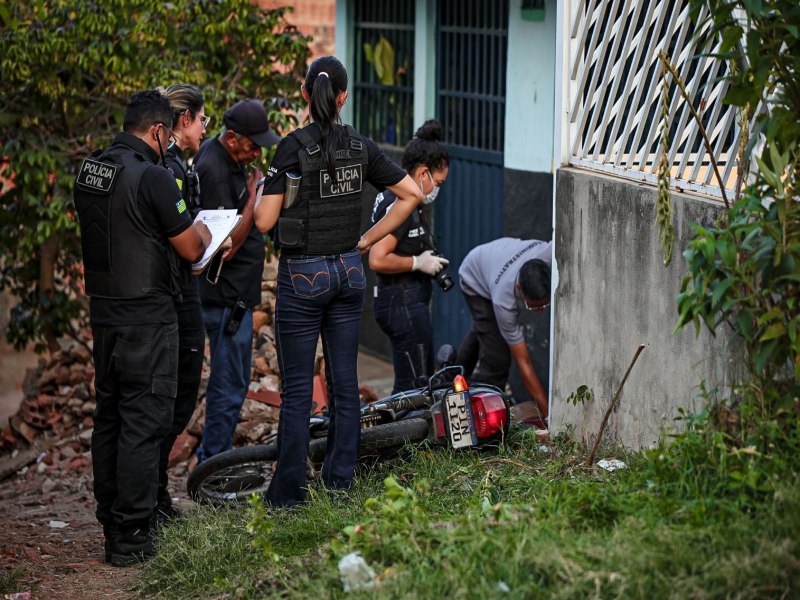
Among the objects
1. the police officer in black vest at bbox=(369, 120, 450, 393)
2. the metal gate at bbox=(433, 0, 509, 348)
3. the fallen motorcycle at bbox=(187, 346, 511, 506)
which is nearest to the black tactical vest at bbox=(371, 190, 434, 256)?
the police officer in black vest at bbox=(369, 120, 450, 393)

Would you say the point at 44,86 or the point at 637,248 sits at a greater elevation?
the point at 44,86

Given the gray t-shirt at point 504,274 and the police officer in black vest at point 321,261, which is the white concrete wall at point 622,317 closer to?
the gray t-shirt at point 504,274

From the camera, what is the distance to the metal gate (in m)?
8.66

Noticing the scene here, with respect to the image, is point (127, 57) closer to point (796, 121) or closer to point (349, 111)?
point (349, 111)

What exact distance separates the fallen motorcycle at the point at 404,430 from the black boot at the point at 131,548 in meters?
0.54

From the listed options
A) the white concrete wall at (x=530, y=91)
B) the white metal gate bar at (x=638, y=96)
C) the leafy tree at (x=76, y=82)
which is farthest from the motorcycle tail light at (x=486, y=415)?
the leafy tree at (x=76, y=82)

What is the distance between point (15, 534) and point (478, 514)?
3.06 m

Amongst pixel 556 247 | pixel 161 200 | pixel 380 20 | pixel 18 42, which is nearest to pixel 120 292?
pixel 161 200

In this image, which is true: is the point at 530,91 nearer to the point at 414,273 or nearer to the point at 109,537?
the point at 414,273

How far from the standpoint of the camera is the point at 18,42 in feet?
27.2

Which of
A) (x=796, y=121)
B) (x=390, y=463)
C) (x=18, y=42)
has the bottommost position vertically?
(x=390, y=463)

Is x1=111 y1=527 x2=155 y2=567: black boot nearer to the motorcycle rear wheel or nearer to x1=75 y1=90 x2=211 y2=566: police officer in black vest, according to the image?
x1=75 y1=90 x2=211 y2=566: police officer in black vest

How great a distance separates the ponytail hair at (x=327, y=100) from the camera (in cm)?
532

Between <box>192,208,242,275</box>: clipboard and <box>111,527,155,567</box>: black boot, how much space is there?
1.25 m
